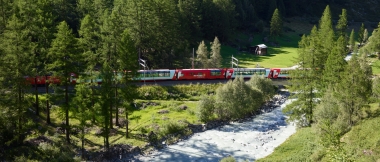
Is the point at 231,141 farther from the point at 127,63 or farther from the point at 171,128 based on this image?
the point at 127,63

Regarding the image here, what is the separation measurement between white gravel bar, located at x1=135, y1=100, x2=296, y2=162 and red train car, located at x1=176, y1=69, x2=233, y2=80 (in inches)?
625

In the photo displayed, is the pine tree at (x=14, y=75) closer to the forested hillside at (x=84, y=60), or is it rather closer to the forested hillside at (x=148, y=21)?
the forested hillside at (x=84, y=60)

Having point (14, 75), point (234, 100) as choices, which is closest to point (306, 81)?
point (234, 100)

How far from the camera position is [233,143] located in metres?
43.3

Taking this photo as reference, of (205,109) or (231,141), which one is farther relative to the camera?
(205,109)

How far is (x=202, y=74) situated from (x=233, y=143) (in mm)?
23343

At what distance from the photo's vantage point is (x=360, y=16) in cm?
16738

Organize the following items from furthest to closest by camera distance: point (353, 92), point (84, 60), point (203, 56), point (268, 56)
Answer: point (268, 56), point (203, 56), point (84, 60), point (353, 92)

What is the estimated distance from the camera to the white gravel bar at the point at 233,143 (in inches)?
1564

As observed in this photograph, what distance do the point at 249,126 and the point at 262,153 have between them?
30.5 ft

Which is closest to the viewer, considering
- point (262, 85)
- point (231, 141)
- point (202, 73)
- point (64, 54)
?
point (64, 54)

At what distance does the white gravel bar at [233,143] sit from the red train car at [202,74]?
52.1 feet

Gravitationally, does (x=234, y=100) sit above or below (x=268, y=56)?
below

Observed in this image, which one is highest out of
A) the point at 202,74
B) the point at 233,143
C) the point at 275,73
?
the point at 275,73
